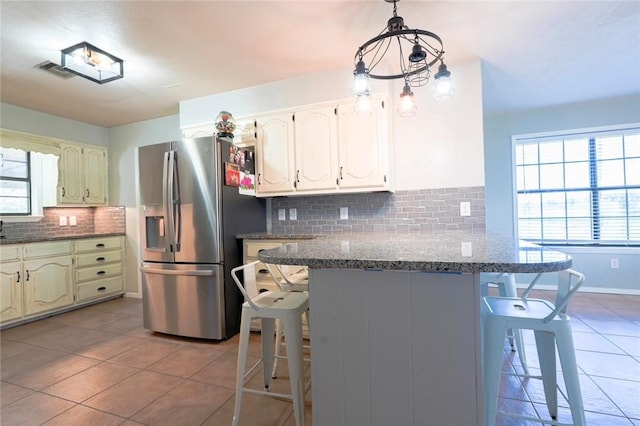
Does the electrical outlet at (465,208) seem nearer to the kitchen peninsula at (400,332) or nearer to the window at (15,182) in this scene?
the kitchen peninsula at (400,332)

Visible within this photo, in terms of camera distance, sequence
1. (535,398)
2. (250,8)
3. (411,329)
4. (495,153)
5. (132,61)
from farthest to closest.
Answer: (495,153) → (132,61) → (250,8) → (535,398) → (411,329)

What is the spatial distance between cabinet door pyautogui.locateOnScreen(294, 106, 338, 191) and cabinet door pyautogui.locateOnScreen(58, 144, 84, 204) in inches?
124

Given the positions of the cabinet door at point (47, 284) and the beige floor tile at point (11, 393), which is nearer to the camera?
the beige floor tile at point (11, 393)

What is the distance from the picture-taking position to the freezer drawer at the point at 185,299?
8.59 feet

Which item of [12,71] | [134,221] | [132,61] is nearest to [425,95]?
[132,61]

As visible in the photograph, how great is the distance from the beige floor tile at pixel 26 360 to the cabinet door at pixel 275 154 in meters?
2.21

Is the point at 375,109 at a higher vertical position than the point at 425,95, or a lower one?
lower

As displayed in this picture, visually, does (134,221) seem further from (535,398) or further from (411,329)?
(535,398)

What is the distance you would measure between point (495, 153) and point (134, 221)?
5177mm

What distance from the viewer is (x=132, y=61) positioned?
A: 2611 millimetres

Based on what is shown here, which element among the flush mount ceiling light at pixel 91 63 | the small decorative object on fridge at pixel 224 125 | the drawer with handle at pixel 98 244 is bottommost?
the drawer with handle at pixel 98 244

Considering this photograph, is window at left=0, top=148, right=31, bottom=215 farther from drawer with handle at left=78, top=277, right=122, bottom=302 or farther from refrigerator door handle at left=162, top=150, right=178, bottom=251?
refrigerator door handle at left=162, top=150, right=178, bottom=251

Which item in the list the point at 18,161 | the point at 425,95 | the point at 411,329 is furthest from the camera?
the point at 18,161

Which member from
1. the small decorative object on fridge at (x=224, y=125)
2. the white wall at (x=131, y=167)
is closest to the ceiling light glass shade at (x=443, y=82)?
the small decorative object on fridge at (x=224, y=125)
